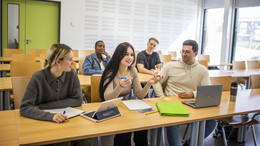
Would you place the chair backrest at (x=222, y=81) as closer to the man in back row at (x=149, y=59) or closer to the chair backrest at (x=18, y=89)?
the man in back row at (x=149, y=59)

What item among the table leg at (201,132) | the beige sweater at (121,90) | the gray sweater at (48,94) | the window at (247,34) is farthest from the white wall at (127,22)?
the table leg at (201,132)

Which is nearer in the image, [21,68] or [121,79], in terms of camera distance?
[121,79]

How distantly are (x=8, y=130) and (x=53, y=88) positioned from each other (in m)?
0.54

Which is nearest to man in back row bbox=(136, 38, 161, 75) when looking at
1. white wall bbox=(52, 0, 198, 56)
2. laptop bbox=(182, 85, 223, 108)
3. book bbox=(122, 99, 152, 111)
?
book bbox=(122, 99, 152, 111)

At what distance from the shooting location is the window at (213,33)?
10039 millimetres

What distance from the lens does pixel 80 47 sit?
841 cm

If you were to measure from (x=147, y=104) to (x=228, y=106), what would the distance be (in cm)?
89

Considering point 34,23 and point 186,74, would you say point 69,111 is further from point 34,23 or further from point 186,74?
point 34,23

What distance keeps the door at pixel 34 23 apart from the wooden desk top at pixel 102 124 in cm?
642

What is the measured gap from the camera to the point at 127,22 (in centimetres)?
911

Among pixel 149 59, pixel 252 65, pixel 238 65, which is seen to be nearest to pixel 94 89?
pixel 149 59

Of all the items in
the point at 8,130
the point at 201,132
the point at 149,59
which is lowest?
the point at 201,132

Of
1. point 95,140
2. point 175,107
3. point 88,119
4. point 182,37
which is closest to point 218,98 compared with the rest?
point 175,107

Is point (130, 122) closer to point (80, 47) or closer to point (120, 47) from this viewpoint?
point (120, 47)
